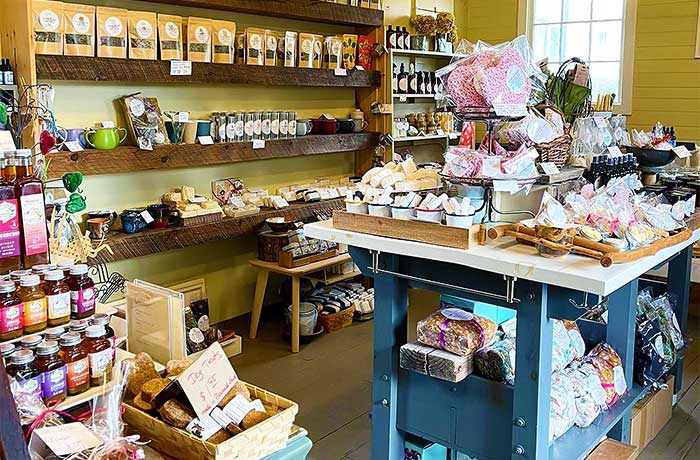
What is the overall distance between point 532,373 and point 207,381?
0.96 m

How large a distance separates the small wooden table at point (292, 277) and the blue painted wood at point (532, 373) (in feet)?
6.78

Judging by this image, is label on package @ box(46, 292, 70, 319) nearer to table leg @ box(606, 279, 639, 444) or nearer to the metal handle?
the metal handle

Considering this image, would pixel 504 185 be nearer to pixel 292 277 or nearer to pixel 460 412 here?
pixel 460 412

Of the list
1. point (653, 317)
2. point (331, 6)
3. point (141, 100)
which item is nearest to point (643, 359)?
point (653, 317)

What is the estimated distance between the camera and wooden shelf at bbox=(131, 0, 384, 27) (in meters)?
3.73

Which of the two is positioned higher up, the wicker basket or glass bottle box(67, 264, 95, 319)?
glass bottle box(67, 264, 95, 319)

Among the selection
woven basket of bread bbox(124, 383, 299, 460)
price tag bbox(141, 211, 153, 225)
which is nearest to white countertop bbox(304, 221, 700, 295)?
woven basket of bread bbox(124, 383, 299, 460)

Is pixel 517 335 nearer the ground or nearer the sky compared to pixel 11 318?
nearer the ground

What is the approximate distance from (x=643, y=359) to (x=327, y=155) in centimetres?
276

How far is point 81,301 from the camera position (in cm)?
157

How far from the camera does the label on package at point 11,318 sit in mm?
1419

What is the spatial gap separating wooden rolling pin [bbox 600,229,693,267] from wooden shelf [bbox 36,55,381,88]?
2434 millimetres

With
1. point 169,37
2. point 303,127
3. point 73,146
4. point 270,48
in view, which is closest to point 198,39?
point 169,37

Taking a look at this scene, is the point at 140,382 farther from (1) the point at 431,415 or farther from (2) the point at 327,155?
(2) the point at 327,155
